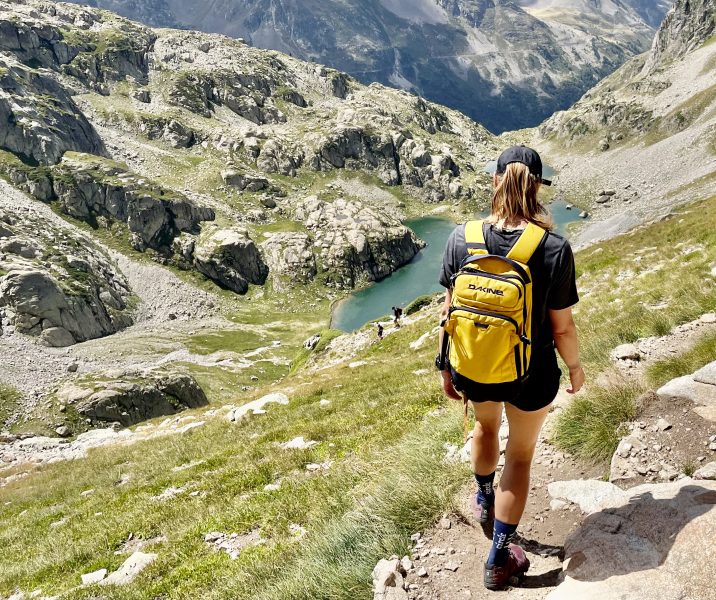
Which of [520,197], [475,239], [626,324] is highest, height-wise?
[520,197]

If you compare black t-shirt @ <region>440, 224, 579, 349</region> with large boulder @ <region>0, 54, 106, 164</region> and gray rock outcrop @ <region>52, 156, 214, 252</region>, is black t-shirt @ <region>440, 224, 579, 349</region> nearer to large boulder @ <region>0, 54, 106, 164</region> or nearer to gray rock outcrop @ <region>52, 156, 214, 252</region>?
gray rock outcrop @ <region>52, 156, 214, 252</region>

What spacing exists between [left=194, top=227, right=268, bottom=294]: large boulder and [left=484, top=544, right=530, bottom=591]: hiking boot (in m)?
164

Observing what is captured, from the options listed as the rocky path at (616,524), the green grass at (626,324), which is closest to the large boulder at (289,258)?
the green grass at (626,324)

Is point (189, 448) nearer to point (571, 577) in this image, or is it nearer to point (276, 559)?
point (276, 559)

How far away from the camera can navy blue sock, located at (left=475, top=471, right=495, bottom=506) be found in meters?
5.15

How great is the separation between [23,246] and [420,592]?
149 m

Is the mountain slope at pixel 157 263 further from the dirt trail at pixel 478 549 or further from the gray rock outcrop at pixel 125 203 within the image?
the dirt trail at pixel 478 549

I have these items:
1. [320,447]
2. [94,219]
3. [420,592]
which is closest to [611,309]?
[320,447]

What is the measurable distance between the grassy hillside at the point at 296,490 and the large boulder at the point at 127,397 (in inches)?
1747

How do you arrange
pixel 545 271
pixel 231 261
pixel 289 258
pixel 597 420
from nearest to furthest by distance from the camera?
pixel 545 271 → pixel 597 420 → pixel 231 261 → pixel 289 258

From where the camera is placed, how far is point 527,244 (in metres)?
4.04

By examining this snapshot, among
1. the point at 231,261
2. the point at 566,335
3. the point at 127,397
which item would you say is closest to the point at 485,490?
the point at 566,335

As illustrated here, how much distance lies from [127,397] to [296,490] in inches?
2570

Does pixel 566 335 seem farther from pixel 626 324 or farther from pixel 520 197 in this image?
pixel 626 324
